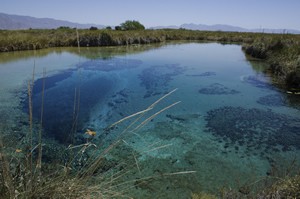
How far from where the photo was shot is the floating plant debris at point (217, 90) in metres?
8.26

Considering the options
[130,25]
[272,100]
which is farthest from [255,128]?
[130,25]

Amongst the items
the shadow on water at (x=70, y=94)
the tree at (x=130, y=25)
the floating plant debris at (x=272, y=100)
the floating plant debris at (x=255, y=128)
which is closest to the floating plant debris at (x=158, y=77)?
the shadow on water at (x=70, y=94)

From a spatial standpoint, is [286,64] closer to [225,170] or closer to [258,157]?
[258,157]

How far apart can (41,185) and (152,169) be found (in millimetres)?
2491

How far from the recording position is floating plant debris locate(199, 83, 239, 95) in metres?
→ 8.26

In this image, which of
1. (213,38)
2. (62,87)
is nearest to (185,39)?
(213,38)

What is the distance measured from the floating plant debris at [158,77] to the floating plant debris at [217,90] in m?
1.29

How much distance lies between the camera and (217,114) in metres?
6.38

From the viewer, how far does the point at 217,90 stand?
8.61 meters

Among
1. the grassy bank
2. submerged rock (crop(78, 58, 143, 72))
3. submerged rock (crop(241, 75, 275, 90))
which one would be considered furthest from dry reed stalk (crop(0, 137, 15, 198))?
submerged rock (crop(78, 58, 143, 72))

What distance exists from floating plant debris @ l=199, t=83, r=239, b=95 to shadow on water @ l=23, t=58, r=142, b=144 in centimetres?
311

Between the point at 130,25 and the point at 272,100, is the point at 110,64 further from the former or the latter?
the point at 130,25

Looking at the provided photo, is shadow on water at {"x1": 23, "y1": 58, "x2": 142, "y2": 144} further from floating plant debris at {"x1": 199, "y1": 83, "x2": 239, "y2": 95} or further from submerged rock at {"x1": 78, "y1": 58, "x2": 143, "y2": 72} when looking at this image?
floating plant debris at {"x1": 199, "y1": 83, "x2": 239, "y2": 95}

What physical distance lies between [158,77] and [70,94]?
3692mm
